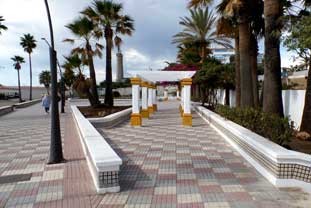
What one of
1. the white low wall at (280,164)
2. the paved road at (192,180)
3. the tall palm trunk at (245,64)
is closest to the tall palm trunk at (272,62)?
the paved road at (192,180)

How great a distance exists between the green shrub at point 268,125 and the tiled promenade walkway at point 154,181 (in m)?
0.92

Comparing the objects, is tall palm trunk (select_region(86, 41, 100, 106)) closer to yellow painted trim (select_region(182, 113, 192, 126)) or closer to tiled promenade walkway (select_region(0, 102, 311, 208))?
yellow painted trim (select_region(182, 113, 192, 126))

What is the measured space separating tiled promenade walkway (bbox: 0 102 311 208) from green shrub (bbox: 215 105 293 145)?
0.92 metres

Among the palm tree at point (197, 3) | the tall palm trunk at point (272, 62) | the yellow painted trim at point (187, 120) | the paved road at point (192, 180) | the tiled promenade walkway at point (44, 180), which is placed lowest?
the tiled promenade walkway at point (44, 180)

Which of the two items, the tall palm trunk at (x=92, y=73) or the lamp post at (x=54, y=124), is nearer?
the lamp post at (x=54, y=124)

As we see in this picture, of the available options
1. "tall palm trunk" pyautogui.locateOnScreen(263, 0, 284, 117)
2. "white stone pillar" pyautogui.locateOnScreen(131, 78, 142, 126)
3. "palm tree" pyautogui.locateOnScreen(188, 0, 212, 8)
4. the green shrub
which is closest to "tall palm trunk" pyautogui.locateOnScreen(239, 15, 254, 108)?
"palm tree" pyautogui.locateOnScreen(188, 0, 212, 8)

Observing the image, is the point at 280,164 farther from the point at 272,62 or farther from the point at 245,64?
the point at 245,64

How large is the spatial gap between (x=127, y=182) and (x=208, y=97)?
24.5 meters

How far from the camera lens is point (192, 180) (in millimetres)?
5836

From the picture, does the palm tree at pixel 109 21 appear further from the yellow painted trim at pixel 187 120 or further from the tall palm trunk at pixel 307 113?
the tall palm trunk at pixel 307 113

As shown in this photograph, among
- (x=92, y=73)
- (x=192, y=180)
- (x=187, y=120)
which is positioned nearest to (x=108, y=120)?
(x=187, y=120)

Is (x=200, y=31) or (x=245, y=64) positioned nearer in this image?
(x=245, y=64)

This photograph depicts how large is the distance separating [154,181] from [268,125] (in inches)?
143

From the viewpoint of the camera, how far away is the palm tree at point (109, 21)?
73.7ft
